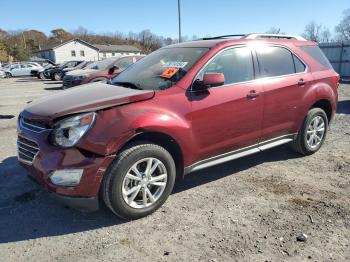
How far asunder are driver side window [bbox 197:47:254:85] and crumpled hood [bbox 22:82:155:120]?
0.96m

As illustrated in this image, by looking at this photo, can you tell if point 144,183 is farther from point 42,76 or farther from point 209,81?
point 42,76

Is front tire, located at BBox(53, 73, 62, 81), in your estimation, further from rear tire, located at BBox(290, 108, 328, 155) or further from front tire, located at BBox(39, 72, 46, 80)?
rear tire, located at BBox(290, 108, 328, 155)

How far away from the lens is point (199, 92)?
421cm

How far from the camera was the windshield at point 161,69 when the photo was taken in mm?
4293

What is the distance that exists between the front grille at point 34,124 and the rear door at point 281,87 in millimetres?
2771

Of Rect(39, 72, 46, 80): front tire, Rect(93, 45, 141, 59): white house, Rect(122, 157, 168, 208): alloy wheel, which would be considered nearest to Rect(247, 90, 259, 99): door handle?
Rect(122, 157, 168, 208): alloy wheel

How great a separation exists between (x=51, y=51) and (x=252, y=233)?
79.9m

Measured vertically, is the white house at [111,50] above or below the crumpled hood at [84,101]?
above

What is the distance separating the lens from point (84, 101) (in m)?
3.85

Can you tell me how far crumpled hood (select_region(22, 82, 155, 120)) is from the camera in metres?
3.65

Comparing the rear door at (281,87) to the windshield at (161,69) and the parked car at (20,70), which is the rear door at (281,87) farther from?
the parked car at (20,70)

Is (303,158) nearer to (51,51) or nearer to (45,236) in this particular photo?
(45,236)

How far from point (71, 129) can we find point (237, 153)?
2.20 metres

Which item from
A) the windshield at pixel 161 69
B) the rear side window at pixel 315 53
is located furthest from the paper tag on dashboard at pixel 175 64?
the rear side window at pixel 315 53
